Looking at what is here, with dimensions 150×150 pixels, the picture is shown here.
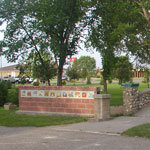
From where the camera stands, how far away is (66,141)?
8.91 meters

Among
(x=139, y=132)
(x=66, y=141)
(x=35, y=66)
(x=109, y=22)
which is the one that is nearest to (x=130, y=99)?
(x=139, y=132)

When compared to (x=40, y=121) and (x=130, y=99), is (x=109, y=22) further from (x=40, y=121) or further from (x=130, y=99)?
(x=40, y=121)

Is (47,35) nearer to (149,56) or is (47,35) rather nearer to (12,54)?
(12,54)

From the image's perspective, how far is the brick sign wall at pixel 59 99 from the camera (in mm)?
13969

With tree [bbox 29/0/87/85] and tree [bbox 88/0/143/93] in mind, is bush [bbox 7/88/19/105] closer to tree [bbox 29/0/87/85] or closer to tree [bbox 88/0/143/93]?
tree [bbox 29/0/87/85]

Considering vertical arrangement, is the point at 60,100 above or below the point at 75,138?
above

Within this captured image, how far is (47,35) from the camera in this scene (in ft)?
60.9

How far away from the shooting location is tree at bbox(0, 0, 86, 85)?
17.8m

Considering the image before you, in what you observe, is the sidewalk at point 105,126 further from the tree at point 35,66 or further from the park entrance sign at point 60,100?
the tree at point 35,66

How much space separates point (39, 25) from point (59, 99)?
4856mm

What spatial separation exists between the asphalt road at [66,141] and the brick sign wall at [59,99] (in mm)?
3502

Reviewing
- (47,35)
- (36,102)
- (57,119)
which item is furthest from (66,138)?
(47,35)

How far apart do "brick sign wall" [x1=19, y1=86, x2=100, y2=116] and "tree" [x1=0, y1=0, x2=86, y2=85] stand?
11.3 ft

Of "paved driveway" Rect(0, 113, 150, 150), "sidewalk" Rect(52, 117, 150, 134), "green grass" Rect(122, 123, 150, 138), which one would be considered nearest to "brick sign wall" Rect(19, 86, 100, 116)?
"sidewalk" Rect(52, 117, 150, 134)
